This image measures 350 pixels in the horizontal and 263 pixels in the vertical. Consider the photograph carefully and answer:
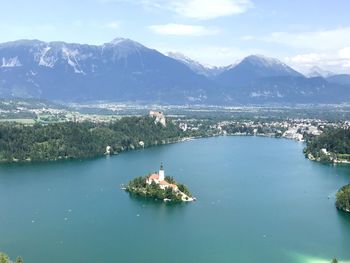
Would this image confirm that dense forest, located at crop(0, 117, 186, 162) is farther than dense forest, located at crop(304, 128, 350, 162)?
No

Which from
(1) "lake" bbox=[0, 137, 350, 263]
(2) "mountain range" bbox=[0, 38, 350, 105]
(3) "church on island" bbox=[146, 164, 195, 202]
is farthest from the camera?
(2) "mountain range" bbox=[0, 38, 350, 105]

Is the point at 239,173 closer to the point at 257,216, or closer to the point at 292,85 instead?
the point at 257,216

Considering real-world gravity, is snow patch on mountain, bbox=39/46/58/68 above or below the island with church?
above

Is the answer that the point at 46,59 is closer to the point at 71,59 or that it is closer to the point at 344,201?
the point at 71,59

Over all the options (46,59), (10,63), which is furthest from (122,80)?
(10,63)

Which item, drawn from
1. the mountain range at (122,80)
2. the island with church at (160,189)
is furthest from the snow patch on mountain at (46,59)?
the island with church at (160,189)

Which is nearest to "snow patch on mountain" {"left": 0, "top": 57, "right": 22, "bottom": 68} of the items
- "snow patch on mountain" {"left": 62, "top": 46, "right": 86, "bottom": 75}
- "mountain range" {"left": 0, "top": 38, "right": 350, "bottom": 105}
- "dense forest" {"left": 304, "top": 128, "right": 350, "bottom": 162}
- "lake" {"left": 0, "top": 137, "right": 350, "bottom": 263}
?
"mountain range" {"left": 0, "top": 38, "right": 350, "bottom": 105}

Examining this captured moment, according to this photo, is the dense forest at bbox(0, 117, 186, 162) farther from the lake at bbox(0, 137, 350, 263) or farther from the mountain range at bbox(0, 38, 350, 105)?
the mountain range at bbox(0, 38, 350, 105)
